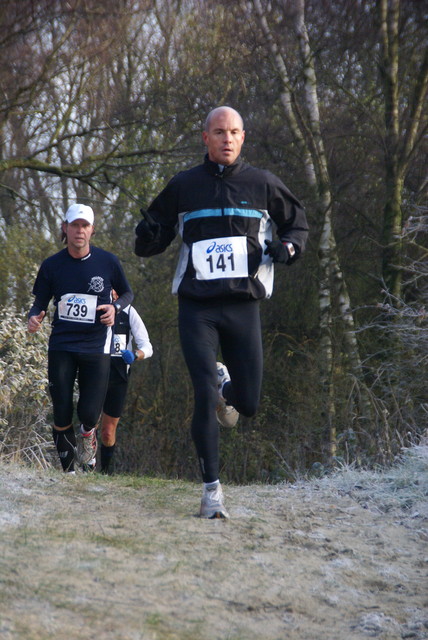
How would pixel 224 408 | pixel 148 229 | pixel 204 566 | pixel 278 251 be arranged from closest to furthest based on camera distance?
1. pixel 204 566
2. pixel 278 251
3. pixel 148 229
4. pixel 224 408

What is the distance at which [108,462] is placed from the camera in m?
8.09

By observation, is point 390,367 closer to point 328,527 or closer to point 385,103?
point 385,103

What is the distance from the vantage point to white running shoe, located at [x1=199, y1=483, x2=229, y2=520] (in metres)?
4.52

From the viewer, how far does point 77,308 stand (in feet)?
20.7

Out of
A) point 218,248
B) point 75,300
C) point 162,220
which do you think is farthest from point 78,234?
point 218,248

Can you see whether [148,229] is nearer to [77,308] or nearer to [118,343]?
[77,308]

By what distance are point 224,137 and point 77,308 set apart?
2109mm

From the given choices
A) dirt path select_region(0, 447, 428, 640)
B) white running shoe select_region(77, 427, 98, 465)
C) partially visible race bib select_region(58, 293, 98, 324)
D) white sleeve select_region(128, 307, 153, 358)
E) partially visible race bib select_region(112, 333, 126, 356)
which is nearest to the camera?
dirt path select_region(0, 447, 428, 640)

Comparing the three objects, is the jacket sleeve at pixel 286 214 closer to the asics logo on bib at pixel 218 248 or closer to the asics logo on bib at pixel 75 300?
the asics logo on bib at pixel 218 248

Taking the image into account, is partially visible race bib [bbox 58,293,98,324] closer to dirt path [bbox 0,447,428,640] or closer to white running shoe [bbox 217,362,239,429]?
white running shoe [bbox 217,362,239,429]

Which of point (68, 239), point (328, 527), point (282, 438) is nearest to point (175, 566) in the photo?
point (328, 527)

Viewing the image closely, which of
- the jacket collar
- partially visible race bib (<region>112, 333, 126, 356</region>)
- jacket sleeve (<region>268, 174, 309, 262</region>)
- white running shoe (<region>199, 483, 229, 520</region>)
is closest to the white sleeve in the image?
partially visible race bib (<region>112, 333, 126, 356</region>)

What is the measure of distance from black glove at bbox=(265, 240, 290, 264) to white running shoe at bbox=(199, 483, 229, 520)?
1262 mm

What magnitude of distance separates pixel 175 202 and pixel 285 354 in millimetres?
10633
